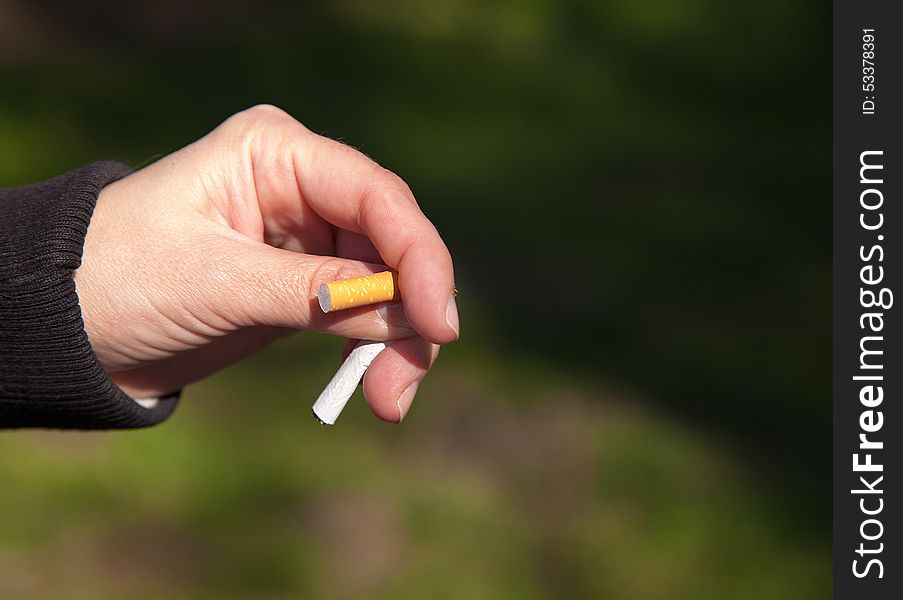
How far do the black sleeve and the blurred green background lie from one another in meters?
1.37

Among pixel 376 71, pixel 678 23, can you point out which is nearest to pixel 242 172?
pixel 376 71

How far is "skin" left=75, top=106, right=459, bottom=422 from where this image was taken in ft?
5.82

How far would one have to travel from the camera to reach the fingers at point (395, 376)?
5.79 feet

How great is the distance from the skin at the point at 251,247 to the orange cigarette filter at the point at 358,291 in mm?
33

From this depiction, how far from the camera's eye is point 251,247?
6.04 feet

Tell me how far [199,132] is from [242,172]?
3.06m

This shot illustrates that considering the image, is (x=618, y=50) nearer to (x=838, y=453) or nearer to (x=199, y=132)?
(x=199, y=132)

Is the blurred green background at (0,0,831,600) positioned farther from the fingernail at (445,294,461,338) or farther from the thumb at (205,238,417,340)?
the fingernail at (445,294,461,338)

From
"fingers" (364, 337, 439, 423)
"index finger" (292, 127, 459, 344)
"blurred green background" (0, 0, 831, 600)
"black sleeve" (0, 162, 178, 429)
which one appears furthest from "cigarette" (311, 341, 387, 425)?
"blurred green background" (0, 0, 831, 600)

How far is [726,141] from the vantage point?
547 cm

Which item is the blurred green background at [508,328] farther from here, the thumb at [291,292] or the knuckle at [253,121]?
the knuckle at [253,121]

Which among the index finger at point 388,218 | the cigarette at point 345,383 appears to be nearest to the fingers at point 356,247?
the index finger at point 388,218

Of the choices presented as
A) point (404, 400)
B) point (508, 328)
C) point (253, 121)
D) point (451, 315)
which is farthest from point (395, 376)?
point (508, 328)

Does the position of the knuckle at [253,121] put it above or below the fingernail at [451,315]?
above
